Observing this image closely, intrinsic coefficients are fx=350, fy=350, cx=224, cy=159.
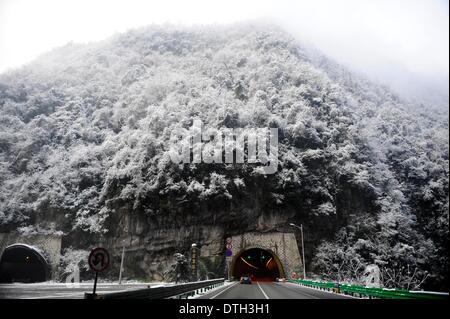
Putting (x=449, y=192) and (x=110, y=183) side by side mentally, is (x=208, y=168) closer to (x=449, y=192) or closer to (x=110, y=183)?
→ (x=110, y=183)

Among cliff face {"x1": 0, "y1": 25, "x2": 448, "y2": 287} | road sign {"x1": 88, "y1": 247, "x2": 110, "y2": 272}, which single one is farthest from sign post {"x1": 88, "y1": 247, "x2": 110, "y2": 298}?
→ cliff face {"x1": 0, "y1": 25, "x2": 448, "y2": 287}

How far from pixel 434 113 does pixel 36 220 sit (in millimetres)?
77034

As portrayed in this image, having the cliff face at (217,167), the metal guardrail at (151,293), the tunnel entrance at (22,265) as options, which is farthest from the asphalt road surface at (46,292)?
the cliff face at (217,167)

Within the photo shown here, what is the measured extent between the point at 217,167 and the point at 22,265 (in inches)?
1026

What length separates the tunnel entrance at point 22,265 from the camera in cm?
3962

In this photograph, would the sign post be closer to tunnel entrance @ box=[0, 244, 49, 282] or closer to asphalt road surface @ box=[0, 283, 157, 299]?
asphalt road surface @ box=[0, 283, 157, 299]

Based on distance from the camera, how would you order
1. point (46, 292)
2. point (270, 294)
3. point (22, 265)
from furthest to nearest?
point (22, 265), point (46, 292), point (270, 294)

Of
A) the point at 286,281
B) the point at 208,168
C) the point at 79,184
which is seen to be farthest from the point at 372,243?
the point at 79,184

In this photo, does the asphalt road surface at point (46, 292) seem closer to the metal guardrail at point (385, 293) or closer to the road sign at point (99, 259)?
the road sign at point (99, 259)

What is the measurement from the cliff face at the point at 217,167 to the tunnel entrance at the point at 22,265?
281 centimetres

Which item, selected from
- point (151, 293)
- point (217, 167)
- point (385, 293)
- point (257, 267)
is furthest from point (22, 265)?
point (385, 293)

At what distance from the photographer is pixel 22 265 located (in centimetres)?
4184

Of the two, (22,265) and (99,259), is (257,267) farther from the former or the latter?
(99,259)

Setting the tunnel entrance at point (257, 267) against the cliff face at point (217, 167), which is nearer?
the cliff face at point (217, 167)
